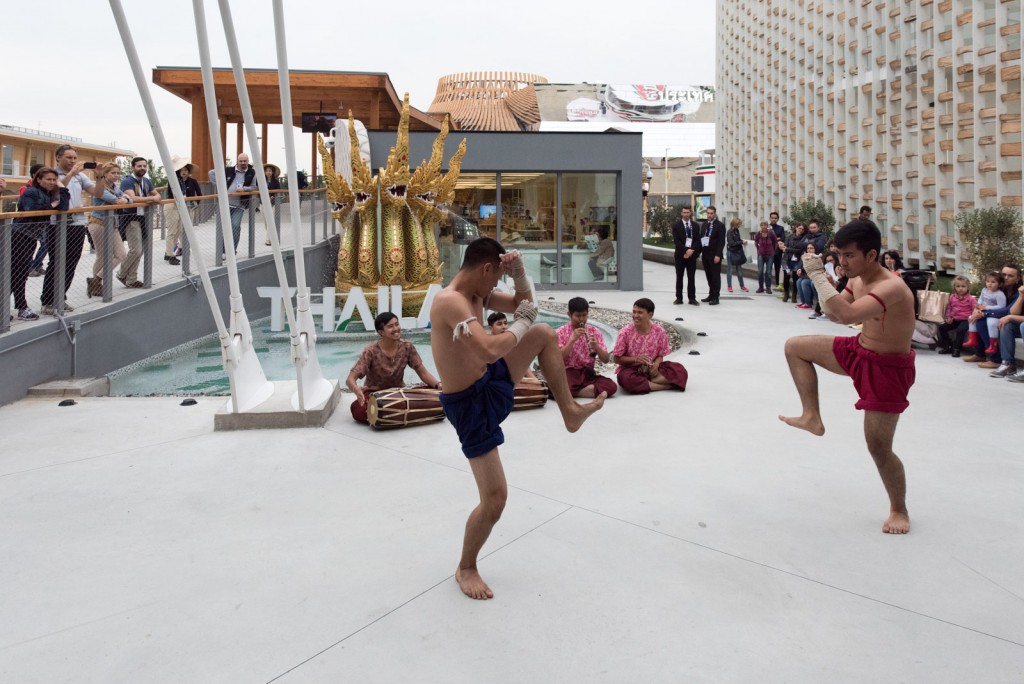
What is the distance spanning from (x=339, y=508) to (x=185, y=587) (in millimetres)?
1137

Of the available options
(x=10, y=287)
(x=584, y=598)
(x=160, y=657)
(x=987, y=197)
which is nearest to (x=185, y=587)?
(x=160, y=657)

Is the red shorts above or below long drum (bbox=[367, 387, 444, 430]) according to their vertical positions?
above

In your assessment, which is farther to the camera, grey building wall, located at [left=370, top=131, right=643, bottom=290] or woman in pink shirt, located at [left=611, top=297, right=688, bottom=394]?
grey building wall, located at [left=370, top=131, right=643, bottom=290]

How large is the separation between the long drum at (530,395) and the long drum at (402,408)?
30.7 inches

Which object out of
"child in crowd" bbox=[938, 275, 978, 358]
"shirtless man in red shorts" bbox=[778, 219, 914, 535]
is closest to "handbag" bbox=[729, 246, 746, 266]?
"child in crowd" bbox=[938, 275, 978, 358]

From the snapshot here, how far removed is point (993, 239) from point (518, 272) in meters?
10.2

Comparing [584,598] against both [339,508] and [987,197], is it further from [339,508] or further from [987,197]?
[987,197]

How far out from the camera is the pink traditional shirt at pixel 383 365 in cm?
697

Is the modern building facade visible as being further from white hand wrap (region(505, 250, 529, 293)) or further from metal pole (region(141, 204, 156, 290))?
metal pole (region(141, 204, 156, 290))

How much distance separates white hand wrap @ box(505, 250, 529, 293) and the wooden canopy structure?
1445 cm

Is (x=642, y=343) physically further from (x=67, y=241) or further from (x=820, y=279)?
(x=67, y=241)

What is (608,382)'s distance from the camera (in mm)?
7578

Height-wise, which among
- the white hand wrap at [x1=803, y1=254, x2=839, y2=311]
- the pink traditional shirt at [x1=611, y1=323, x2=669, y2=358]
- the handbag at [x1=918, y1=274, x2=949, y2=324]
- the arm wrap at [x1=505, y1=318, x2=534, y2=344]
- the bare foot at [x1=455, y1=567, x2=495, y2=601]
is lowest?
the bare foot at [x1=455, y1=567, x2=495, y2=601]

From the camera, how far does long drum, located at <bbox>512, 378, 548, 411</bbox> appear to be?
7121 mm
